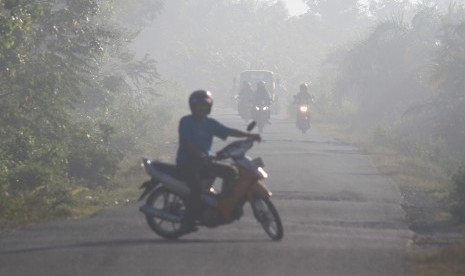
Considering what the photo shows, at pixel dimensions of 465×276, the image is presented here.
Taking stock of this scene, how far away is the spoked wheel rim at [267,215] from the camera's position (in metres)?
11.8

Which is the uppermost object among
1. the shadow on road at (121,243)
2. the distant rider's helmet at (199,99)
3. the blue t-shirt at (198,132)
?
the distant rider's helmet at (199,99)

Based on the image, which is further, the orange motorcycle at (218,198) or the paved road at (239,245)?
the orange motorcycle at (218,198)

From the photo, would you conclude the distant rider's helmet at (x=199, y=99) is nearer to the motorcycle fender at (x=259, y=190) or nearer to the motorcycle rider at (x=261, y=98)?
the motorcycle fender at (x=259, y=190)

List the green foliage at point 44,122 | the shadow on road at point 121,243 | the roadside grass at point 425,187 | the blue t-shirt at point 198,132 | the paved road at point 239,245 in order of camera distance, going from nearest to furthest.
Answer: the paved road at point 239,245 → the roadside grass at point 425,187 → the shadow on road at point 121,243 → the blue t-shirt at point 198,132 → the green foliage at point 44,122

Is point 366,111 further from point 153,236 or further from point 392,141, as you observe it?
point 153,236

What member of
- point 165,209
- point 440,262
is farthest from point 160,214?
point 440,262

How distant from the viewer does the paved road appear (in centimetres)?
1000

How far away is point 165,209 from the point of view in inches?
478

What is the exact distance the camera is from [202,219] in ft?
39.0

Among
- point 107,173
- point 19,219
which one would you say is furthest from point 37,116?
point 19,219

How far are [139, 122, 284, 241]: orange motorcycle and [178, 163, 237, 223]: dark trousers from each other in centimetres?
8

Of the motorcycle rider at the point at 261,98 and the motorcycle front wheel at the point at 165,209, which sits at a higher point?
the motorcycle front wheel at the point at 165,209

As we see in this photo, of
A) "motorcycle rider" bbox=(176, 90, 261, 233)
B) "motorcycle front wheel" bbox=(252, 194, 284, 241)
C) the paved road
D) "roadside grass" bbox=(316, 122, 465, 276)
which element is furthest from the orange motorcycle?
"roadside grass" bbox=(316, 122, 465, 276)

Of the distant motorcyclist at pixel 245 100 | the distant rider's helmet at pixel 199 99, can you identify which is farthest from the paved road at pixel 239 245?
the distant motorcyclist at pixel 245 100
